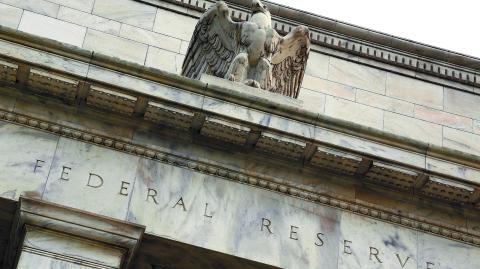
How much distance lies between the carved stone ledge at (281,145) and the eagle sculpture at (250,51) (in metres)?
1.47

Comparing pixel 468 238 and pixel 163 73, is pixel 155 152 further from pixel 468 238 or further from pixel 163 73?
pixel 468 238

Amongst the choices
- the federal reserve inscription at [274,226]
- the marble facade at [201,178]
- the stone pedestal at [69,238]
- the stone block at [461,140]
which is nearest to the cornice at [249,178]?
the marble facade at [201,178]

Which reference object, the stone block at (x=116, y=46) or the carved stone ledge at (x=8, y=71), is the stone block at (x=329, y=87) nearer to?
the stone block at (x=116, y=46)

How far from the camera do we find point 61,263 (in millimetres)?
15445

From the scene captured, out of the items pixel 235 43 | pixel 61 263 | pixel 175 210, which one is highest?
pixel 235 43

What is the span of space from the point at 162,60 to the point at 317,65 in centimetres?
306

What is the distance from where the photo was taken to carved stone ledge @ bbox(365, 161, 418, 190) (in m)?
17.2

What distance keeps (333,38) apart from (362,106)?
1.74 m

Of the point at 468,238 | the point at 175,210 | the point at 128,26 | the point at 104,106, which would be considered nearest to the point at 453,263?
the point at 468,238

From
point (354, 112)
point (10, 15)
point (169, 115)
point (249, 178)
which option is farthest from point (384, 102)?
point (10, 15)

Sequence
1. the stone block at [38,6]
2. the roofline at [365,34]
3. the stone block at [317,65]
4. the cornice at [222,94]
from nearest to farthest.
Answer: the cornice at [222,94] → the stone block at [38,6] → the stone block at [317,65] → the roofline at [365,34]

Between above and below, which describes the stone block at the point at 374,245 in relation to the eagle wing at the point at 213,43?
below

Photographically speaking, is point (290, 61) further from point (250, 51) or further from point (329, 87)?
point (329, 87)

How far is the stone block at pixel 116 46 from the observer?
67.4 feet
